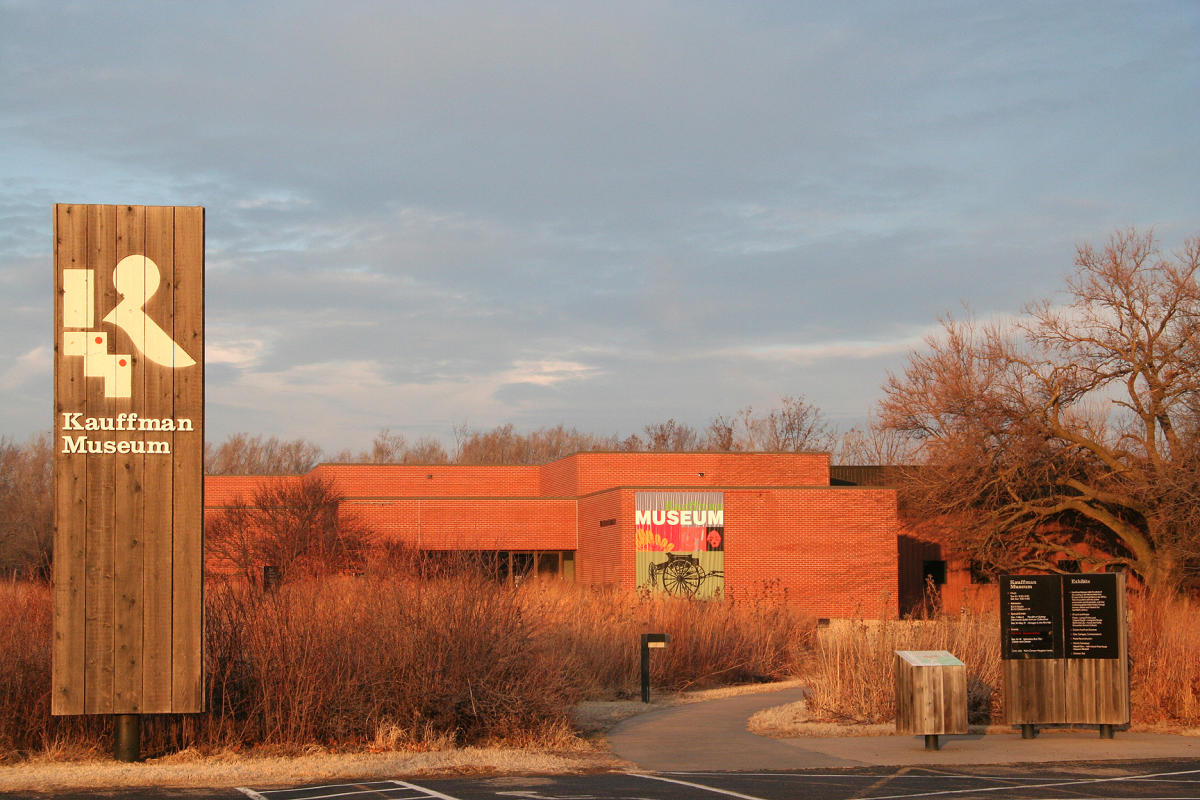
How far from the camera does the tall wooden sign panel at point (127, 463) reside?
452 inches

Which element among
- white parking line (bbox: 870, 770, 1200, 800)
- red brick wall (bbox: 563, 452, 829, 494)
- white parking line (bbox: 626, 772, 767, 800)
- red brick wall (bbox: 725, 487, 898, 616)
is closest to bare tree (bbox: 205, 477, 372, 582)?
red brick wall (bbox: 563, 452, 829, 494)

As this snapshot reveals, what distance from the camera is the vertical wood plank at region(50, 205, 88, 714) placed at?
11.4m

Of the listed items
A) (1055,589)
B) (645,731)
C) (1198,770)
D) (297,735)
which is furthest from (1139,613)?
(297,735)

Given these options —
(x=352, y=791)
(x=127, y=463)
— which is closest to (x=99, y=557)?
(x=127, y=463)

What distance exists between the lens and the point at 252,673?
42.7ft

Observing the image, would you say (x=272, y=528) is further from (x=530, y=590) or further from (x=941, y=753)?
(x=941, y=753)

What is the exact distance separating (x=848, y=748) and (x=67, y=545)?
8498 mm

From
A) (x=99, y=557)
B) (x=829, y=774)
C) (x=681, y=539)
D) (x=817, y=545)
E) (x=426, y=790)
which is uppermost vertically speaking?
(x=99, y=557)

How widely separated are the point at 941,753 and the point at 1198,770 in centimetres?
250

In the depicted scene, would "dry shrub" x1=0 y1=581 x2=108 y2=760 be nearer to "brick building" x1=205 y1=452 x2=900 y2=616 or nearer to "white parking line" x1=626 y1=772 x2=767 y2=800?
"white parking line" x1=626 y1=772 x2=767 y2=800

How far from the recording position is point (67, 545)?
11.5 meters

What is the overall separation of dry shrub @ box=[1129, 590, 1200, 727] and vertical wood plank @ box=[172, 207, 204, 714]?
453 inches

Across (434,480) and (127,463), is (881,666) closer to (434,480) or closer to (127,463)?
(127,463)

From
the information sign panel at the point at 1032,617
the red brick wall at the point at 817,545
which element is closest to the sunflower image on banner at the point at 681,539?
the red brick wall at the point at 817,545
